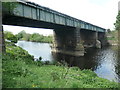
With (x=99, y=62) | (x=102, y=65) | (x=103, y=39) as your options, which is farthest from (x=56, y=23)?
(x=103, y=39)

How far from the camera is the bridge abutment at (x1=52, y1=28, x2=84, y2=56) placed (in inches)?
1503

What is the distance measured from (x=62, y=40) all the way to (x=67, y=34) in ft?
9.06

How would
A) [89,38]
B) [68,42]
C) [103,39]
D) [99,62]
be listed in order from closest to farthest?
[99,62] → [68,42] → [89,38] → [103,39]

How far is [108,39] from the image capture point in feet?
238

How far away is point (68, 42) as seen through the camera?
42625 mm

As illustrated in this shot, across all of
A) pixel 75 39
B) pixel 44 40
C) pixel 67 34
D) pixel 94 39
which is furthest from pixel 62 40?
pixel 44 40

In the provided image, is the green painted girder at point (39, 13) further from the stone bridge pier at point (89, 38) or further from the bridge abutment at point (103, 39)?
the bridge abutment at point (103, 39)

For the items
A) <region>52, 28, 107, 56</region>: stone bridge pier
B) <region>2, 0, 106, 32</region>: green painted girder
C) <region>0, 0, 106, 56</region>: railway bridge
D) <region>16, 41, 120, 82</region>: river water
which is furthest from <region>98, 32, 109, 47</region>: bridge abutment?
<region>2, 0, 106, 32</region>: green painted girder

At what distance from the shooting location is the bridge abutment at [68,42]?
3819 cm

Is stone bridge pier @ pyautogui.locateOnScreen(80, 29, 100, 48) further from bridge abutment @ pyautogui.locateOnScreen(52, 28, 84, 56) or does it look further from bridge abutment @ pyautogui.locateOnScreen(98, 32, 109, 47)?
bridge abutment @ pyautogui.locateOnScreen(52, 28, 84, 56)

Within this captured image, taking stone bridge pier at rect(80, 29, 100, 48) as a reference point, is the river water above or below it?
below

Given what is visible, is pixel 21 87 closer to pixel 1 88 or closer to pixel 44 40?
pixel 1 88

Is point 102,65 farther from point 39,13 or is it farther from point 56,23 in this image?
point 39,13

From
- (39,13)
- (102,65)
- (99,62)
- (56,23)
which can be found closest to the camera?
(102,65)
